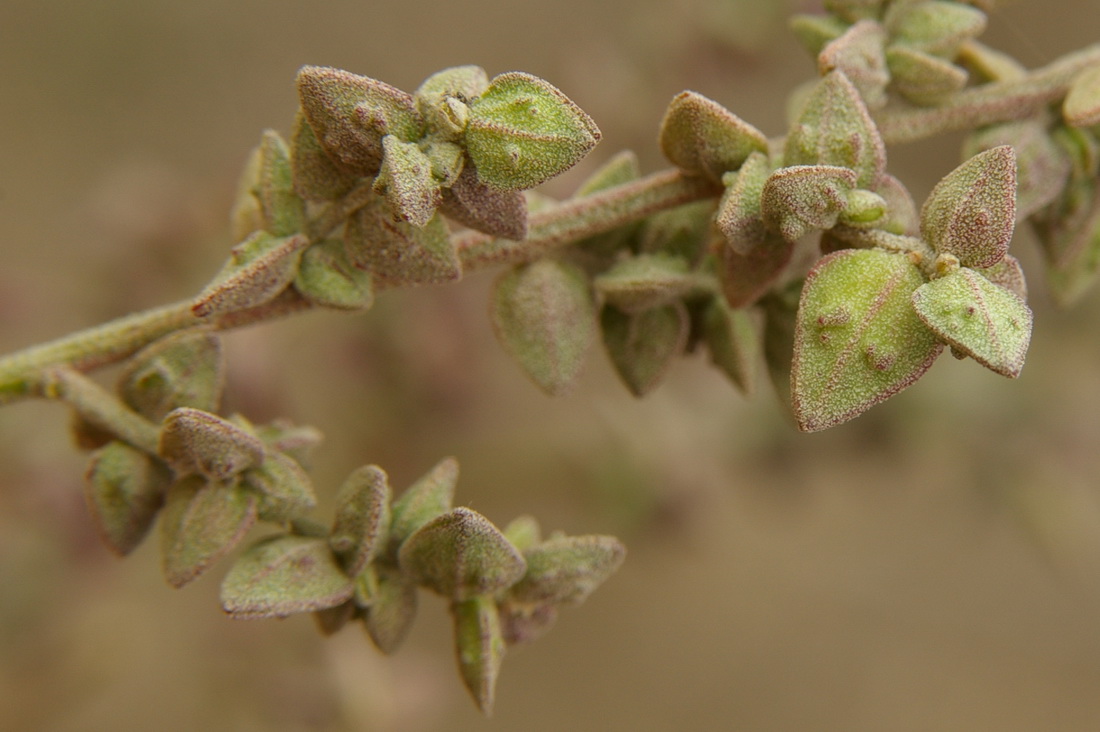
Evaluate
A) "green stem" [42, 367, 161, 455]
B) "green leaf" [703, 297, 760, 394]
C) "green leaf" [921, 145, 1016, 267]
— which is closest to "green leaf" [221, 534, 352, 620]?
"green stem" [42, 367, 161, 455]

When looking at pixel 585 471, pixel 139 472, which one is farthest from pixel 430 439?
Answer: pixel 139 472

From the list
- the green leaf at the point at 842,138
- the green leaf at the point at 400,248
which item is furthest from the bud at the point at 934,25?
the green leaf at the point at 400,248

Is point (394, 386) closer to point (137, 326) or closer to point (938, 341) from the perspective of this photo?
point (137, 326)

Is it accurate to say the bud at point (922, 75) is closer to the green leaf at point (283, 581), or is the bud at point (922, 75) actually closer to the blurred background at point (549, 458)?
the blurred background at point (549, 458)

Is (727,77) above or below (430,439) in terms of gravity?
above

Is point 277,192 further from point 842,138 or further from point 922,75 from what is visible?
point 922,75

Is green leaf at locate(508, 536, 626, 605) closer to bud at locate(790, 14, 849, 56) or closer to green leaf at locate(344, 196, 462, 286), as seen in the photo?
green leaf at locate(344, 196, 462, 286)
